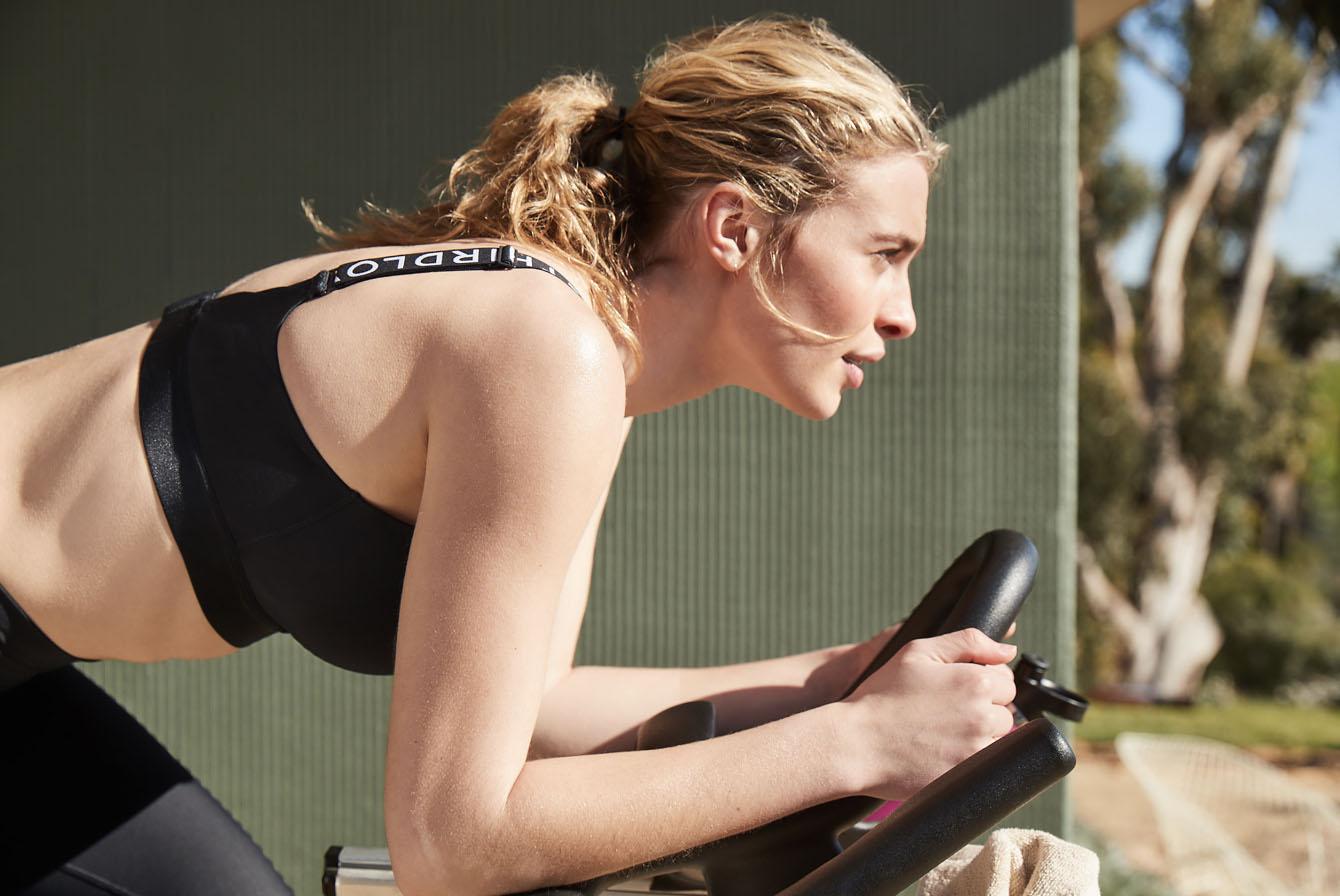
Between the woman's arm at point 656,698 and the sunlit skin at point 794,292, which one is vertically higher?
the sunlit skin at point 794,292

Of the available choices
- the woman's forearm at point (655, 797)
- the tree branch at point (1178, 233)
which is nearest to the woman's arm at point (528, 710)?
the woman's forearm at point (655, 797)

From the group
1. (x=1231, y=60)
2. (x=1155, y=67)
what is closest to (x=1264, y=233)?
(x=1231, y=60)

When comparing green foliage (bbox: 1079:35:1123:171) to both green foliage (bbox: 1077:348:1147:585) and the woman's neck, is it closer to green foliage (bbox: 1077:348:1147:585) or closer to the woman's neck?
green foliage (bbox: 1077:348:1147:585)

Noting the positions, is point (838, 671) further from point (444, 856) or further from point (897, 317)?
point (444, 856)

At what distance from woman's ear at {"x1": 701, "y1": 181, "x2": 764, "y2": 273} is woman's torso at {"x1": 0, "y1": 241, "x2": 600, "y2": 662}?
0.74ft

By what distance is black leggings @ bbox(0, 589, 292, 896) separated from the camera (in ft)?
4.56

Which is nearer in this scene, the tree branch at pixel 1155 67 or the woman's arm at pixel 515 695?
the woman's arm at pixel 515 695

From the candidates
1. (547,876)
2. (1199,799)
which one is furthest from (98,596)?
(1199,799)

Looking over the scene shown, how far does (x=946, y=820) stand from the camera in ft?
2.85

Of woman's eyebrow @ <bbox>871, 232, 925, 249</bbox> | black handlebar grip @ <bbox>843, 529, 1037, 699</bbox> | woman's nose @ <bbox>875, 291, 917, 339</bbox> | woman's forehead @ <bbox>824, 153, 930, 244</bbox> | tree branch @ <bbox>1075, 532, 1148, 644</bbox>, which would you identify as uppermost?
woman's forehead @ <bbox>824, 153, 930, 244</bbox>

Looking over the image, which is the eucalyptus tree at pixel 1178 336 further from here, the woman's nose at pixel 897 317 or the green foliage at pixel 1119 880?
the woman's nose at pixel 897 317

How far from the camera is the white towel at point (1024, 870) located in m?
0.94

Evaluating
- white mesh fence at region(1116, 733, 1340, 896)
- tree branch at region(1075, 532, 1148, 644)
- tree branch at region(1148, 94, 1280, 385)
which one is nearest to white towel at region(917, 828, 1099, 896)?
white mesh fence at region(1116, 733, 1340, 896)

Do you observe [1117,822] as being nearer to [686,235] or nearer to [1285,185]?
[686,235]
